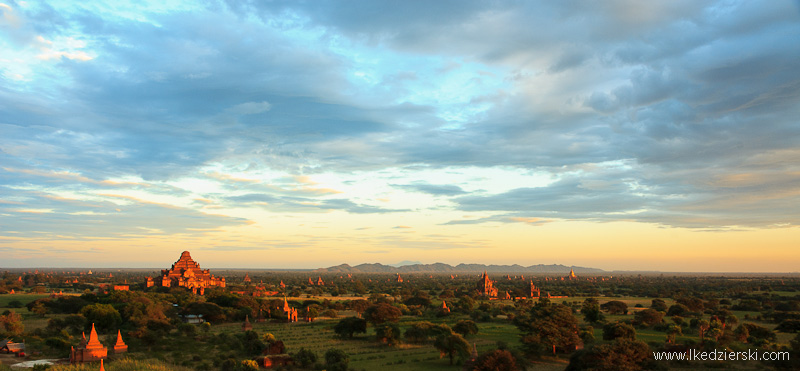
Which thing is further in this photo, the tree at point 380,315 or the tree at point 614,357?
the tree at point 380,315

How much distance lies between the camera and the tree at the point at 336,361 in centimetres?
2962

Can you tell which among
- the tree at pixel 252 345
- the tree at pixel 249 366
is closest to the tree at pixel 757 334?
the tree at pixel 249 366

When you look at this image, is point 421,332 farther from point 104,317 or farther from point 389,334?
point 104,317

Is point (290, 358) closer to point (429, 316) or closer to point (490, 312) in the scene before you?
point (429, 316)

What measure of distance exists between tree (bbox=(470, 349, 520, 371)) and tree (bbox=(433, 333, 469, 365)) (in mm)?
5835

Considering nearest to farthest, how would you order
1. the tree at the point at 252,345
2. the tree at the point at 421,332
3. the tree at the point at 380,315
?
the tree at the point at 252,345
the tree at the point at 421,332
the tree at the point at 380,315

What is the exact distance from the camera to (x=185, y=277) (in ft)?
338

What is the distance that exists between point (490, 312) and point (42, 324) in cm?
5071

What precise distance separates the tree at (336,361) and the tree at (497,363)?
7.47 meters

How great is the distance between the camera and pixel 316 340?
1721 inches

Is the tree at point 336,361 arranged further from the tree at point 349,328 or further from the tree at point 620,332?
the tree at point 620,332

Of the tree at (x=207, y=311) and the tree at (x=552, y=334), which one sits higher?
the tree at (x=552, y=334)

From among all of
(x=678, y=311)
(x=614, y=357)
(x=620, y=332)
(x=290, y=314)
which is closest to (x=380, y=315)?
(x=290, y=314)

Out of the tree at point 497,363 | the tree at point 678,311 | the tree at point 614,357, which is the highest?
the tree at point 614,357
